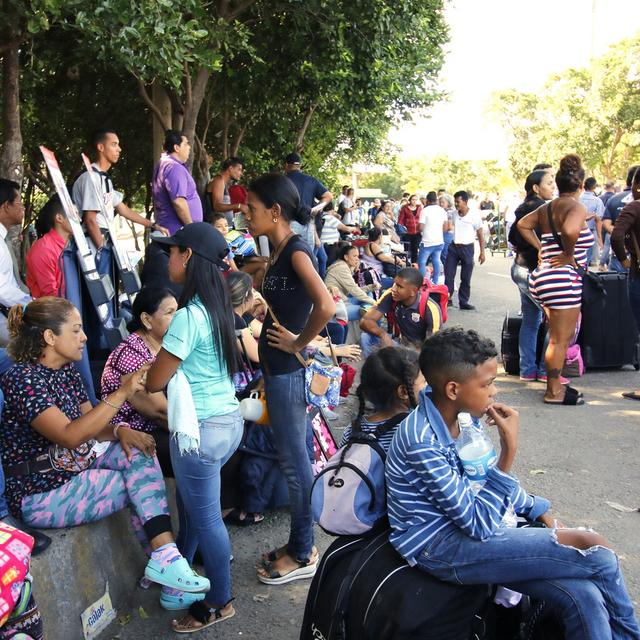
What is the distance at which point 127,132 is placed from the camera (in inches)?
613

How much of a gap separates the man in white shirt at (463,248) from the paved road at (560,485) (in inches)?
175

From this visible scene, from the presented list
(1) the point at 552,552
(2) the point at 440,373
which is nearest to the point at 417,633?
(1) the point at 552,552

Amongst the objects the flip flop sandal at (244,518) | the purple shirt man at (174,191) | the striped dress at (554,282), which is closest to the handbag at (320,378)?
the flip flop sandal at (244,518)

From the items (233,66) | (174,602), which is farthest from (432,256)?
(174,602)

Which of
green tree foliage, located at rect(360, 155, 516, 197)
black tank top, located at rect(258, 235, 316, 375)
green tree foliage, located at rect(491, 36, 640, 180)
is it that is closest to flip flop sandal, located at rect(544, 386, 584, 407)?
→ black tank top, located at rect(258, 235, 316, 375)

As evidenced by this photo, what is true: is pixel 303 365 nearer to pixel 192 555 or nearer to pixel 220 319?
pixel 220 319

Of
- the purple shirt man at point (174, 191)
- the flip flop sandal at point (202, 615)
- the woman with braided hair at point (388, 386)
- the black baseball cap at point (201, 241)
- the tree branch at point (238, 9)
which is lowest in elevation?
the flip flop sandal at point (202, 615)

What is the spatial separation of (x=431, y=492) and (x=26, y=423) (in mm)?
1788

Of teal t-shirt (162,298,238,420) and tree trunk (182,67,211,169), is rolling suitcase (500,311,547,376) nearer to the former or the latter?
teal t-shirt (162,298,238,420)

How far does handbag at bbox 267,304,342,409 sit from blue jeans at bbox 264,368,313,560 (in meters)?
0.06

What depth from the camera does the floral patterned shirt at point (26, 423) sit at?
3201 millimetres

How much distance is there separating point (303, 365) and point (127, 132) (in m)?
13.2

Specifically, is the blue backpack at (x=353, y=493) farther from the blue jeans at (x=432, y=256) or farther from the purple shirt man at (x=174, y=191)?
the blue jeans at (x=432, y=256)

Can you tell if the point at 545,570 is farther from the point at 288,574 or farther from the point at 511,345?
the point at 511,345
